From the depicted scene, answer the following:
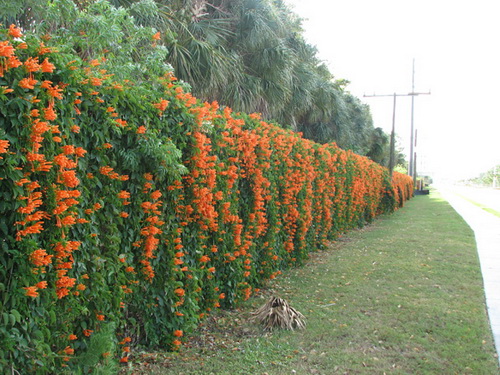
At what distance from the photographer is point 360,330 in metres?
4.44

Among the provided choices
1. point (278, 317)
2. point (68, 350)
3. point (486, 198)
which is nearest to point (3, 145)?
point (68, 350)

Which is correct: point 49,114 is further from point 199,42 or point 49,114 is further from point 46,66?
point 199,42

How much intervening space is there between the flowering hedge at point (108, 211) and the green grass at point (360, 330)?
33cm

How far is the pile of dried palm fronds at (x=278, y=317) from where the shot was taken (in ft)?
14.5

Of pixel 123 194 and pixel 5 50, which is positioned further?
pixel 123 194

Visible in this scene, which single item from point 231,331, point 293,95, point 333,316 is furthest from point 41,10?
point 293,95

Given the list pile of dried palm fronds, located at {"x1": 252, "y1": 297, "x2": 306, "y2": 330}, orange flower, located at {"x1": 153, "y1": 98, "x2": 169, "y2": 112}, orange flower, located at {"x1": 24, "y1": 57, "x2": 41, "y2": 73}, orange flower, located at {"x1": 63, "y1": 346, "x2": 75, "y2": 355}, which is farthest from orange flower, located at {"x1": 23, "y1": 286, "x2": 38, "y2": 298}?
pile of dried palm fronds, located at {"x1": 252, "y1": 297, "x2": 306, "y2": 330}

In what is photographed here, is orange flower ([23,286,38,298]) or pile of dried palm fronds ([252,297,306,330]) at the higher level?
orange flower ([23,286,38,298])

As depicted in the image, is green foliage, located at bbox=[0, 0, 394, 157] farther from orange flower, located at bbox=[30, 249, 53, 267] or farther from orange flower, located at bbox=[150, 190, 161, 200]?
orange flower, located at bbox=[30, 249, 53, 267]

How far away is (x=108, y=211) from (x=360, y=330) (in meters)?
2.82

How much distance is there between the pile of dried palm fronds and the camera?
14.5 feet

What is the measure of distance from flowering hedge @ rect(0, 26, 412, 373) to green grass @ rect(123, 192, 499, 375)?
0.33 m

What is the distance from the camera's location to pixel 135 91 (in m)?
3.51

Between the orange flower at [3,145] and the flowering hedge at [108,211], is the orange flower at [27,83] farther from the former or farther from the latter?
the orange flower at [3,145]
